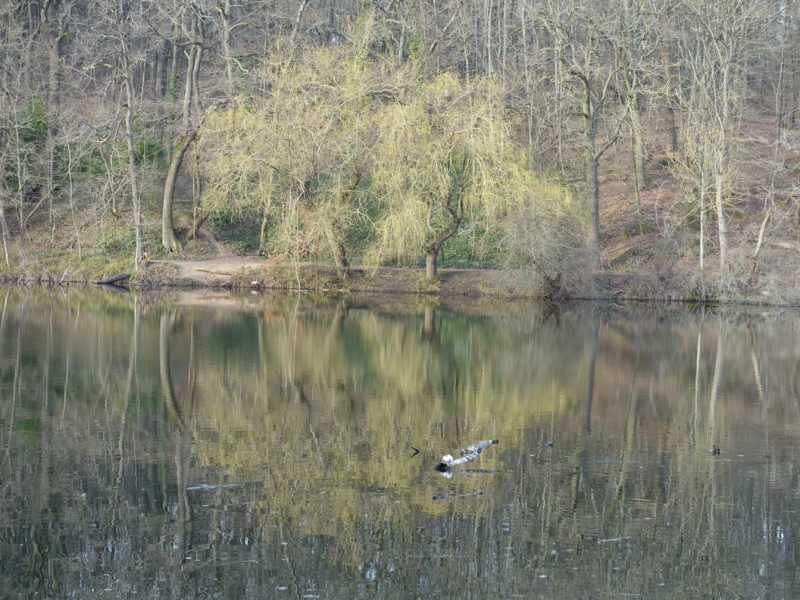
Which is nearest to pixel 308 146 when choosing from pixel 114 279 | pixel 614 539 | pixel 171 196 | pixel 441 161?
pixel 441 161

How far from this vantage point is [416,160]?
101ft

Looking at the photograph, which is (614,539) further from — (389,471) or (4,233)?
(4,233)

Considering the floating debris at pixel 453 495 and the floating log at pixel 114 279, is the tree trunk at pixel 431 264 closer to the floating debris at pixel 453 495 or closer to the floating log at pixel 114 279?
the floating log at pixel 114 279

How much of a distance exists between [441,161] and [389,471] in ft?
69.7

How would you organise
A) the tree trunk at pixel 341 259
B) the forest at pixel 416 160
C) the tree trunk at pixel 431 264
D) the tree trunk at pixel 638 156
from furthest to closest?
the tree trunk at pixel 638 156 < the tree trunk at pixel 431 264 < the tree trunk at pixel 341 259 < the forest at pixel 416 160

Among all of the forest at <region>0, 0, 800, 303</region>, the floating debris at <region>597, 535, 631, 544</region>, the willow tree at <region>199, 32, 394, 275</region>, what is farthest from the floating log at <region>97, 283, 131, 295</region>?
the floating debris at <region>597, 535, 631, 544</region>

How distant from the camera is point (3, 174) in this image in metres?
36.0

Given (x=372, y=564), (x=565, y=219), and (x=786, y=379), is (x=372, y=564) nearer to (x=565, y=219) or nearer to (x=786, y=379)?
(x=786, y=379)

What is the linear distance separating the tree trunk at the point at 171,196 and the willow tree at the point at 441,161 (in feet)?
30.8

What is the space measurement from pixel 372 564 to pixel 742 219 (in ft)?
100

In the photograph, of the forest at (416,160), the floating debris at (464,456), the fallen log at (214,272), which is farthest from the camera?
the fallen log at (214,272)

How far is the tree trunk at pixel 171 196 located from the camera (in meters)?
36.8

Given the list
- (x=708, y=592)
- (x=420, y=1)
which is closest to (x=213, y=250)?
(x=420, y=1)

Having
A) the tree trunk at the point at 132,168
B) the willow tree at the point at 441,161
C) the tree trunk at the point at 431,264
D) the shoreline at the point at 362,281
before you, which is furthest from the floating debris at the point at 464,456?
the tree trunk at the point at 132,168
